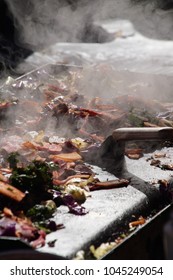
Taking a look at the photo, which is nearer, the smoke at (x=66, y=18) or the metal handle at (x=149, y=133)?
the metal handle at (x=149, y=133)

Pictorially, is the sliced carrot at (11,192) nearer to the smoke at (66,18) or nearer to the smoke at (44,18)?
the smoke at (66,18)

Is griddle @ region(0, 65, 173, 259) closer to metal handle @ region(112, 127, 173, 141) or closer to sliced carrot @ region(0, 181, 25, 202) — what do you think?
metal handle @ region(112, 127, 173, 141)

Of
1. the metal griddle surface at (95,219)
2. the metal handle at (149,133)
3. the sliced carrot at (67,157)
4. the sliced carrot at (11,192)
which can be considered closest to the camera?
the metal griddle surface at (95,219)

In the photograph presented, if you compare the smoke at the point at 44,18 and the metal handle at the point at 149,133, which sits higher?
the metal handle at the point at 149,133

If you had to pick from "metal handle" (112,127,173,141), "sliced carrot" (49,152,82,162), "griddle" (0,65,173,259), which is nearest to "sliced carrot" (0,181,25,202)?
"griddle" (0,65,173,259)

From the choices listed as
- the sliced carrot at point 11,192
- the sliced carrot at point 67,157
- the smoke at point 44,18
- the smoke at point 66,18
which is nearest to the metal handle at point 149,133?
the sliced carrot at point 67,157

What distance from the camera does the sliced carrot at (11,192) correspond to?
172 inches

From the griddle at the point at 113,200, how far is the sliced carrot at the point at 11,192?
0.35m

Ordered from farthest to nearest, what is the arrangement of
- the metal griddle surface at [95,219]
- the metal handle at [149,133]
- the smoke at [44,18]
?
the smoke at [44,18] < the metal handle at [149,133] < the metal griddle surface at [95,219]

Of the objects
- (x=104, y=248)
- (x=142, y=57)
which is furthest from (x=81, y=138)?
(x=142, y=57)

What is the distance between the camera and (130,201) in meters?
4.76

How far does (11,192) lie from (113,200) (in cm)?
96

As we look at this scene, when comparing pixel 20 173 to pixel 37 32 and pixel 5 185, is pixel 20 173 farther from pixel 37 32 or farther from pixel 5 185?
pixel 37 32

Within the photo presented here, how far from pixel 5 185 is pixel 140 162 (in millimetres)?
1778
